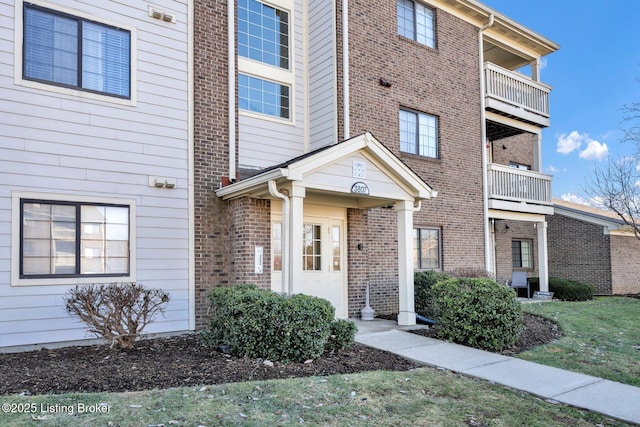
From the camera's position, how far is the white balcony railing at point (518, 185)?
14.9 meters

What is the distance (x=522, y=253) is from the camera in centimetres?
1941

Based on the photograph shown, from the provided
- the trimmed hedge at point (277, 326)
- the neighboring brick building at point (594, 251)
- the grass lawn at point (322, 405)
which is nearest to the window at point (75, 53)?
the trimmed hedge at point (277, 326)

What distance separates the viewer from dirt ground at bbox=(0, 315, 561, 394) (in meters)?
5.50

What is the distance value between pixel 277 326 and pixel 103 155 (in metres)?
4.32

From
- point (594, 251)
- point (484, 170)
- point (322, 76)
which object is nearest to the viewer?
point (322, 76)

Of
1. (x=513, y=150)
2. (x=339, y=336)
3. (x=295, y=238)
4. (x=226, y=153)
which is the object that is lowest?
(x=339, y=336)

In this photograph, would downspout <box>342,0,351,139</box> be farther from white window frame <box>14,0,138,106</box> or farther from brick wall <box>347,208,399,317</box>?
white window frame <box>14,0,138,106</box>

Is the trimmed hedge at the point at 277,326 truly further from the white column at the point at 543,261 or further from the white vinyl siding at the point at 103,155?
the white column at the point at 543,261

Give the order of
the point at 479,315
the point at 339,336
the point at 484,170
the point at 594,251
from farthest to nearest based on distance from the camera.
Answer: the point at 594,251 → the point at 484,170 → the point at 479,315 → the point at 339,336

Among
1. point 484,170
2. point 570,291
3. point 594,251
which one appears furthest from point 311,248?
point 594,251

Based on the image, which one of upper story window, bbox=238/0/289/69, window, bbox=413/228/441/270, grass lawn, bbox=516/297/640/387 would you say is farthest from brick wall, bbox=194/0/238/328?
grass lawn, bbox=516/297/640/387

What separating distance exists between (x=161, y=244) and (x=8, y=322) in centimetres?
258

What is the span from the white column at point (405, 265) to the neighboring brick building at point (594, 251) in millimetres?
12517

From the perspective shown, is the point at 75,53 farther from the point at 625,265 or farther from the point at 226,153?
the point at 625,265
